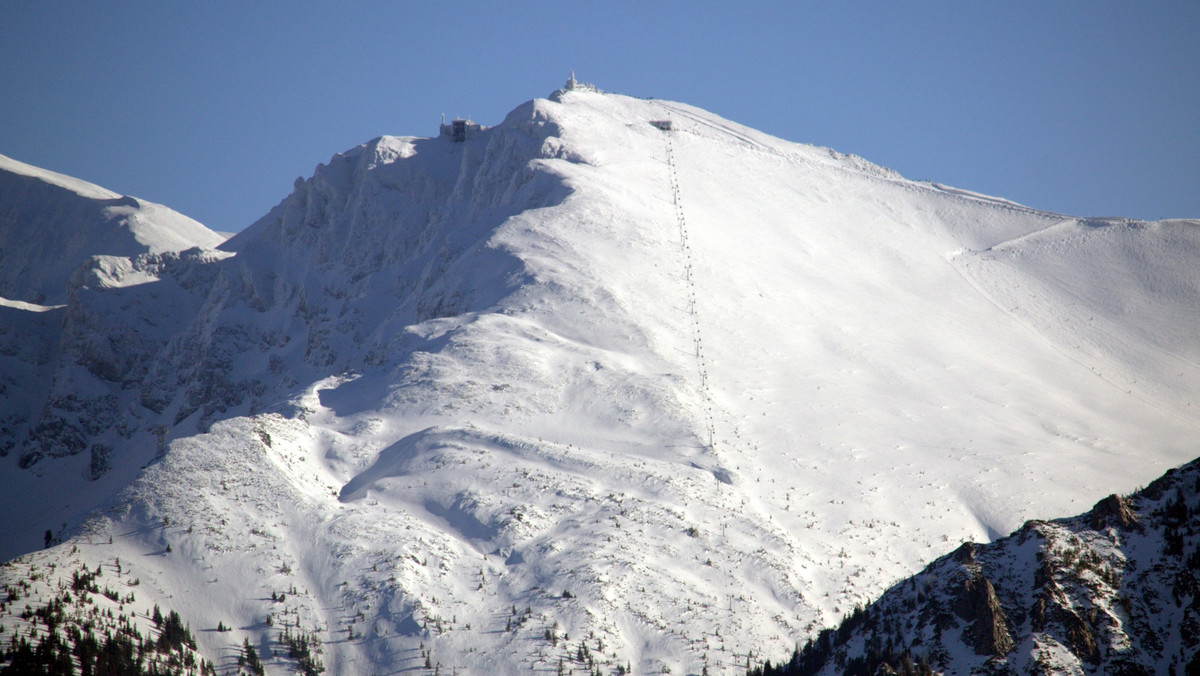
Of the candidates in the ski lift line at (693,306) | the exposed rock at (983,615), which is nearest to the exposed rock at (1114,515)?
the exposed rock at (983,615)

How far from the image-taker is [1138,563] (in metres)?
Answer: 43.1

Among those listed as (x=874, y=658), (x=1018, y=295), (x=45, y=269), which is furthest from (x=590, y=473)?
(x=45, y=269)

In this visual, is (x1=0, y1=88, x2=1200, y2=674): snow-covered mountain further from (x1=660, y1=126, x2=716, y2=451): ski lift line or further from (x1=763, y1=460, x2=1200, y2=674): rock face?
(x1=763, y1=460, x2=1200, y2=674): rock face

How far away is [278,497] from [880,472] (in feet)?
171

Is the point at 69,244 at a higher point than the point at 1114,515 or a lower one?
higher

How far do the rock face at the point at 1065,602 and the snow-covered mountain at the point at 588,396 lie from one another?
1816 centimetres

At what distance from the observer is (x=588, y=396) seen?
88.9m

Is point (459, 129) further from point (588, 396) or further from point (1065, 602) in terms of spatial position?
point (1065, 602)

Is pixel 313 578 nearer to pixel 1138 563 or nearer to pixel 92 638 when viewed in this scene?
pixel 92 638

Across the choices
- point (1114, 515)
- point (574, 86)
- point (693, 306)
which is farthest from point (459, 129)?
point (1114, 515)

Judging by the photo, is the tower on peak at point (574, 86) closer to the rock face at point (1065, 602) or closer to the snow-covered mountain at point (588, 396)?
the snow-covered mountain at point (588, 396)

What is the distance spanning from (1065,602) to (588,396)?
5226cm

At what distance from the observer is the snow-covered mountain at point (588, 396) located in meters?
66.0

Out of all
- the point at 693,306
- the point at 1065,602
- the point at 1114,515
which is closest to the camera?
the point at 1065,602
